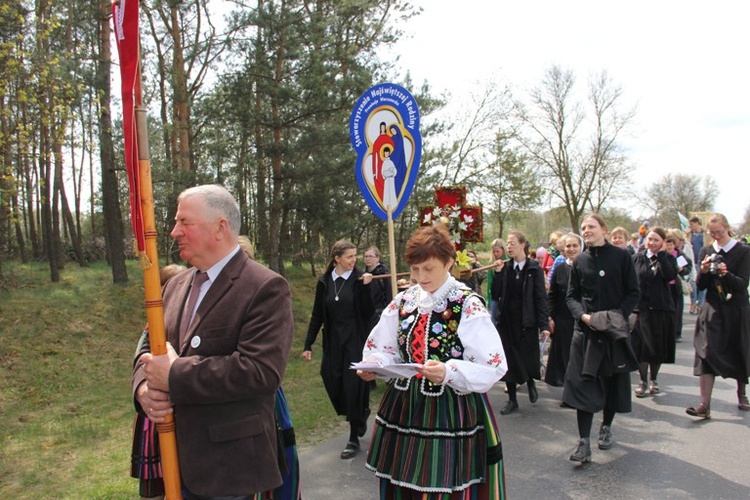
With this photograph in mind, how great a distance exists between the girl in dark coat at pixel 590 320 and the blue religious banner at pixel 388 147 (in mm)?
1722

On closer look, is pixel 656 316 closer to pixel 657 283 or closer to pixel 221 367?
pixel 657 283

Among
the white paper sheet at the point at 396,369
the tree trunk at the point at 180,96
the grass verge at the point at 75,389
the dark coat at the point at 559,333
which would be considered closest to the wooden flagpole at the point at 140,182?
the white paper sheet at the point at 396,369

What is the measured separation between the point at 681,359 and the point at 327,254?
11899 millimetres

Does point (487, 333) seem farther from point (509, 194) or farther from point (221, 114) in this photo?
point (509, 194)

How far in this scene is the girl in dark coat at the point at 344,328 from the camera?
17.6ft

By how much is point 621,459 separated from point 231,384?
4.13 metres

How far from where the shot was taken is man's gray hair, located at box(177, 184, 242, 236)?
2.29m

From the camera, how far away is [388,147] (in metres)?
4.93

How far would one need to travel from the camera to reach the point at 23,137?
9.18 metres

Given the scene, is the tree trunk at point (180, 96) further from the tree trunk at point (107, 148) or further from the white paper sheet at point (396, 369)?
the white paper sheet at point (396, 369)

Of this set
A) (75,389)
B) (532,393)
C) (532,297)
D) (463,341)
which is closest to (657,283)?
(532,297)

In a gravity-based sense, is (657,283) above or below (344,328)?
above

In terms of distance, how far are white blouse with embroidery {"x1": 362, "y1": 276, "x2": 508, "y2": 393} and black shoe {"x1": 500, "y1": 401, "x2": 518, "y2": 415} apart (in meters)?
3.78

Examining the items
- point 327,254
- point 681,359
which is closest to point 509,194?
Result: point 327,254
